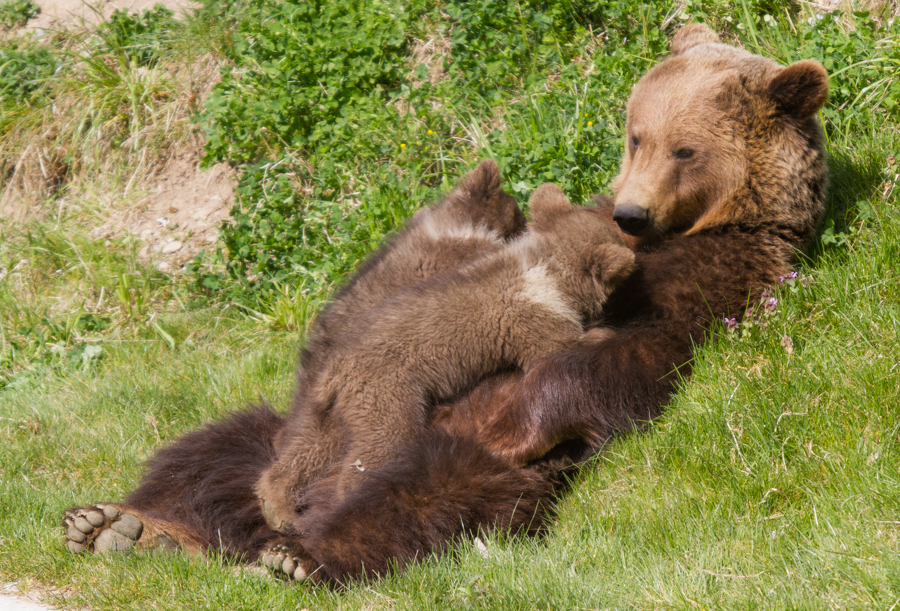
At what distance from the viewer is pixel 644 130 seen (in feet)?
14.9

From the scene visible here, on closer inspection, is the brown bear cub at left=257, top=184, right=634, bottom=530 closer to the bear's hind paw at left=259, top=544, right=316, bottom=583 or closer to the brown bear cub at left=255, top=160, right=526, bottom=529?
the brown bear cub at left=255, top=160, right=526, bottom=529

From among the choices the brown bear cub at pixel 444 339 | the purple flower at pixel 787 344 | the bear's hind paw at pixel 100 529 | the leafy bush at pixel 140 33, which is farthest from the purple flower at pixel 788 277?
the leafy bush at pixel 140 33

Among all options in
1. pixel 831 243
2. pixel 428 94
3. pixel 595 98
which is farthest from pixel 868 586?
pixel 428 94

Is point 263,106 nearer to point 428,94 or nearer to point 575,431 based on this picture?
point 428,94

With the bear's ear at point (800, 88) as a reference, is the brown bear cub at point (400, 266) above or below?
below

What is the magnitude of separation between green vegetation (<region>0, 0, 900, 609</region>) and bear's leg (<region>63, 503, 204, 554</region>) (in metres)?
0.09

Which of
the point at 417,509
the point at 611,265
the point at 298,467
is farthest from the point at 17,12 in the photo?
the point at 417,509

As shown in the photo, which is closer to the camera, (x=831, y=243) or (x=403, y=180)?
(x=831, y=243)

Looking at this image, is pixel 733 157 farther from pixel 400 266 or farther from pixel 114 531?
pixel 114 531

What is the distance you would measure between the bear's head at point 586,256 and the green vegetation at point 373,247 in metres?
0.58

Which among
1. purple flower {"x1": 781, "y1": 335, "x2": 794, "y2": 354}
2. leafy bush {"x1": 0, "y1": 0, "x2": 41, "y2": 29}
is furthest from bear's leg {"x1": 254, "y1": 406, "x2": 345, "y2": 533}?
leafy bush {"x1": 0, "y1": 0, "x2": 41, "y2": 29}

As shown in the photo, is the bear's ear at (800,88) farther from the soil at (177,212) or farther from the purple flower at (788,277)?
the soil at (177,212)

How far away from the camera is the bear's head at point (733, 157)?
4.24m

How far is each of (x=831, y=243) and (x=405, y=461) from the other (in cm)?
256
